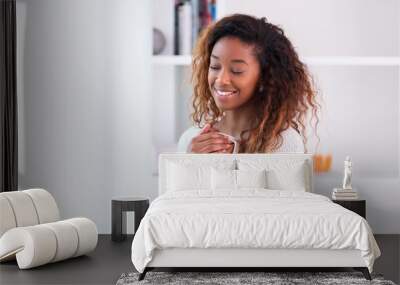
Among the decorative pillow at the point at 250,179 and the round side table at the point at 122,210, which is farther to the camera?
the round side table at the point at 122,210

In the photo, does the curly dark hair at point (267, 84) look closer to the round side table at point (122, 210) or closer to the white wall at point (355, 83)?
the white wall at point (355, 83)

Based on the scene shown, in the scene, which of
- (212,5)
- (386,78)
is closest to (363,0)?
(386,78)

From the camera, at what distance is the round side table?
6.69 m

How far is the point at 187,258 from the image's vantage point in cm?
495

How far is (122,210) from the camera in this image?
670 centimetres

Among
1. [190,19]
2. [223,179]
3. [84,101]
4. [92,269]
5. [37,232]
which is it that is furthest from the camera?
[84,101]

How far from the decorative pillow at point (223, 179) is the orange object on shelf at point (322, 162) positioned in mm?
1198

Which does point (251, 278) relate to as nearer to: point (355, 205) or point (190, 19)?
point (355, 205)

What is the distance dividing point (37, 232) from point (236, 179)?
1776 mm

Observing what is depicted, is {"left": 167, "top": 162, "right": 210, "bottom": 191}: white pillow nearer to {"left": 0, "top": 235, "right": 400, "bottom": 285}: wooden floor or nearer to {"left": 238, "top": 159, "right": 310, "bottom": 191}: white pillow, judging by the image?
{"left": 238, "top": 159, "right": 310, "bottom": 191}: white pillow

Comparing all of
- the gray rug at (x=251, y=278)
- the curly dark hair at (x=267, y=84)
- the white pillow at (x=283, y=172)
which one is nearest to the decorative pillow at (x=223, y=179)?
the white pillow at (x=283, y=172)

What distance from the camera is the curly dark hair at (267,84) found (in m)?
6.94

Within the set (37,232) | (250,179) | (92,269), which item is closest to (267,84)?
(250,179)

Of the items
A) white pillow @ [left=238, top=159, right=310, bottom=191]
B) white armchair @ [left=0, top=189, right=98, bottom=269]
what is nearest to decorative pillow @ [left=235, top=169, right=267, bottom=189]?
white pillow @ [left=238, top=159, right=310, bottom=191]
